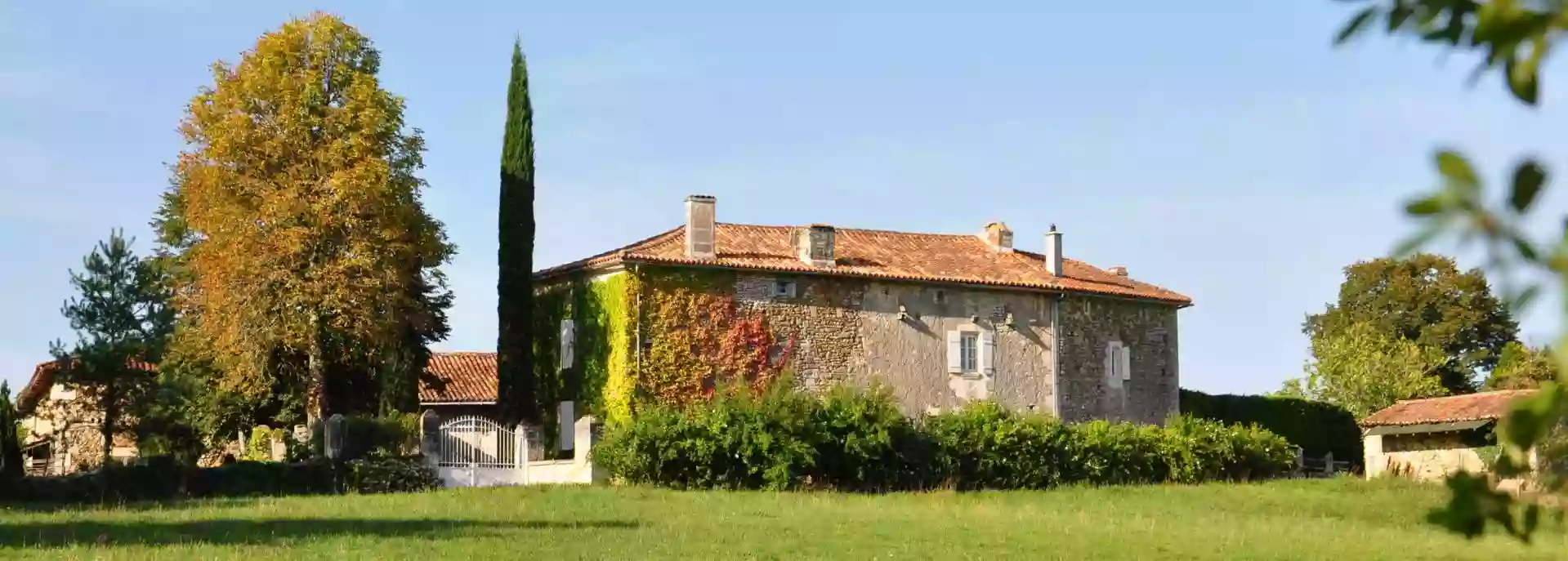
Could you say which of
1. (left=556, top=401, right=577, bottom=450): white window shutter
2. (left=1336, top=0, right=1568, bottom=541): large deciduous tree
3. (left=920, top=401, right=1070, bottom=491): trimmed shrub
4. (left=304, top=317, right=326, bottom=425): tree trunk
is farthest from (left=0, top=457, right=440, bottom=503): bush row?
(left=1336, top=0, right=1568, bottom=541): large deciduous tree

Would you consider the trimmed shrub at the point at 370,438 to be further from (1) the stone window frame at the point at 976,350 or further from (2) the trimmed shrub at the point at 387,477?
(1) the stone window frame at the point at 976,350

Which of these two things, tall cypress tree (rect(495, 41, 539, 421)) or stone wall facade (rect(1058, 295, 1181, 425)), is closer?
tall cypress tree (rect(495, 41, 539, 421))

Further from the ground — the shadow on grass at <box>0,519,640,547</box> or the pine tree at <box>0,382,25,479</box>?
the pine tree at <box>0,382,25,479</box>

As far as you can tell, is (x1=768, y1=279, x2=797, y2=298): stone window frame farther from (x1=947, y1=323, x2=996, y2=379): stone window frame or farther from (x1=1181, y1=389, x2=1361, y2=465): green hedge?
(x1=1181, y1=389, x2=1361, y2=465): green hedge

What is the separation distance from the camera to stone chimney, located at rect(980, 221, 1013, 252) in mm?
44812

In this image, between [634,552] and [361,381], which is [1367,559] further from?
[361,381]

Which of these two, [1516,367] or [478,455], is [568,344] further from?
[1516,367]

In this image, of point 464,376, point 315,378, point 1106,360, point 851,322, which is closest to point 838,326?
point 851,322

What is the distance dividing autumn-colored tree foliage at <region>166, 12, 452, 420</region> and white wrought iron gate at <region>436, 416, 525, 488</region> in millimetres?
5598

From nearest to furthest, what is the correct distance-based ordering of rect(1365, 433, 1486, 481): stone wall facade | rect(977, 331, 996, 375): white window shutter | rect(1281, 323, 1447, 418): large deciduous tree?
rect(1365, 433, 1486, 481): stone wall facade → rect(977, 331, 996, 375): white window shutter → rect(1281, 323, 1447, 418): large deciduous tree

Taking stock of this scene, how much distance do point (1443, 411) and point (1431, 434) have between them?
2.55 meters

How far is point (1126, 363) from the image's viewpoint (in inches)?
1730

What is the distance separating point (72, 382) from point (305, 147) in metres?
8.68

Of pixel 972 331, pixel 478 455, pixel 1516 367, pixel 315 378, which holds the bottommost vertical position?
pixel 478 455
